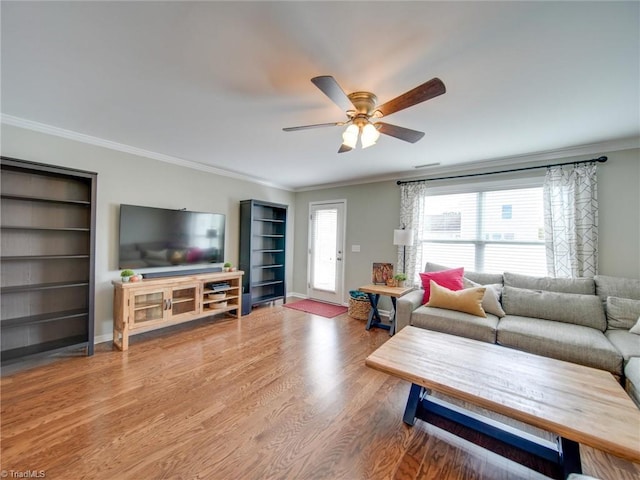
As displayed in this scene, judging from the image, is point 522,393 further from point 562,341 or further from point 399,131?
point 399,131

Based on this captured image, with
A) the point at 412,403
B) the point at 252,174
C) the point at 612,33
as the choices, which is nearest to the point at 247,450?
the point at 412,403

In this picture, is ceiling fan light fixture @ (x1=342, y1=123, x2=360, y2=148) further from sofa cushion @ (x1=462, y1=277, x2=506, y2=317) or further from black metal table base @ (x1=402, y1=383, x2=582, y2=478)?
sofa cushion @ (x1=462, y1=277, x2=506, y2=317)

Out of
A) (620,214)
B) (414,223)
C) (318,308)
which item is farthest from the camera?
(318,308)

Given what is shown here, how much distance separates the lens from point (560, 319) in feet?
8.43

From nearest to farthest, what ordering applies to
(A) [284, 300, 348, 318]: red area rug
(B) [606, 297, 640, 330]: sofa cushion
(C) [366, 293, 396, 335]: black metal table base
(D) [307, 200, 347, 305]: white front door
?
(B) [606, 297, 640, 330]: sofa cushion → (C) [366, 293, 396, 335]: black metal table base → (A) [284, 300, 348, 318]: red area rug → (D) [307, 200, 347, 305]: white front door

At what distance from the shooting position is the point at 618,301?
2.41 metres

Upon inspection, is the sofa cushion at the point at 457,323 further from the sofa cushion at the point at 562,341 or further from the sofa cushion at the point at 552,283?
the sofa cushion at the point at 552,283

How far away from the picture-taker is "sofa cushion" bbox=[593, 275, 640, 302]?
248cm

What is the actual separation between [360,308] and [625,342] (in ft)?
8.87

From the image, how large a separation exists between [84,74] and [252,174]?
2712mm

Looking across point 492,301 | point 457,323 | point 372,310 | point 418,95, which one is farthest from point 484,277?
point 418,95

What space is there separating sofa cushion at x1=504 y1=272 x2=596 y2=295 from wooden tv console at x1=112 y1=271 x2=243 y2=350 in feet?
11.9

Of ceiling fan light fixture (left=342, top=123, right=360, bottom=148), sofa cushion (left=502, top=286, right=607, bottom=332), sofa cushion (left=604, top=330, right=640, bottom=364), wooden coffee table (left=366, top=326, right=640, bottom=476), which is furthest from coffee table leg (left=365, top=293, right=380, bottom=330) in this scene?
ceiling fan light fixture (left=342, top=123, right=360, bottom=148)

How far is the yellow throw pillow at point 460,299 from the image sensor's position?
2.74 metres
